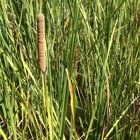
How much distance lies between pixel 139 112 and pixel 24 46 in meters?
0.53

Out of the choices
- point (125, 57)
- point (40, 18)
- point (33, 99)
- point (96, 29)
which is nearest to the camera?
point (40, 18)

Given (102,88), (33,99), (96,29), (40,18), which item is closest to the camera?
(40,18)

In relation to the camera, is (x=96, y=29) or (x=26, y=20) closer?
(x=26, y=20)

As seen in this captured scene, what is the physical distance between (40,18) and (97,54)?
663mm

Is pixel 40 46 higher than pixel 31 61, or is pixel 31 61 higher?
pixel 40 46

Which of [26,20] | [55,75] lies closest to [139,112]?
[55,75]

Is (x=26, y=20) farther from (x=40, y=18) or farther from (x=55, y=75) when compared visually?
(x=40, y=18)

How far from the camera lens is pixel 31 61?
1178 millimetres

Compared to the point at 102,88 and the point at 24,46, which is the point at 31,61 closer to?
the point at 24,46

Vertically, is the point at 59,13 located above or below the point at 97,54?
above

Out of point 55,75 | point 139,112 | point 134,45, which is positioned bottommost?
point 139,112

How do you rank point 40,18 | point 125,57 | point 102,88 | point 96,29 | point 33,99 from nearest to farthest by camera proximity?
1. point 40,18
2. point 102,88
3. point 33,99
4. point 125,57
5. point 96,29

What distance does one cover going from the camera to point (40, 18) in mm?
521

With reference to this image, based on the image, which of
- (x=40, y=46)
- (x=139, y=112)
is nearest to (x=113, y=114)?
(x=139, y=112)
